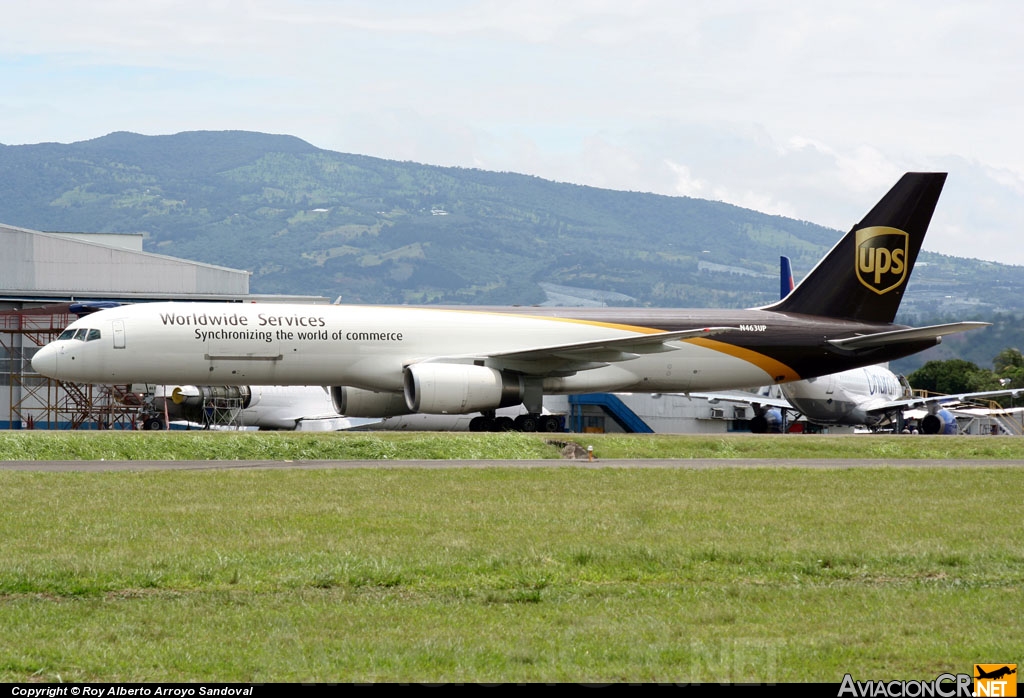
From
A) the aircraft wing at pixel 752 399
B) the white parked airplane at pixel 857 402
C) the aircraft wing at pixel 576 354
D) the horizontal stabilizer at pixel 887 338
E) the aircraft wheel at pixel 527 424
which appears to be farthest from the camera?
the aircraft wing at pixel 752 399

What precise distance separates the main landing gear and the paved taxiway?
9199mm

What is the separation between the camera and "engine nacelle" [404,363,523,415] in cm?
3141

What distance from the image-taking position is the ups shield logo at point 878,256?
3775 cm

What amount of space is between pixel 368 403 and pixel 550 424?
16.6ft

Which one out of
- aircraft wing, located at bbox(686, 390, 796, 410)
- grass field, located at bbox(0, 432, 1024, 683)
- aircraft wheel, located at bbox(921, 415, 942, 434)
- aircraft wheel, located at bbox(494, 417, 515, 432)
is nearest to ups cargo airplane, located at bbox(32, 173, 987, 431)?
aircraft wheel, located at bbox(494, 417, 515, 432)

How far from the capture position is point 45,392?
191ft

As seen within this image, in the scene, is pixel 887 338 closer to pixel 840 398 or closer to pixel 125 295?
pixel 840 398

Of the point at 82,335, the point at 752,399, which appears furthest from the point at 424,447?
the point at 752,399

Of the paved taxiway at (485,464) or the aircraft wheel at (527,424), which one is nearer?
the paved taxiway at (485,464)

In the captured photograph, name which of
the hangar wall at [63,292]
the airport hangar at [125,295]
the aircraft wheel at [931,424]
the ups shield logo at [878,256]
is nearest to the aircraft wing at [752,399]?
the airport hangar at [125,295]

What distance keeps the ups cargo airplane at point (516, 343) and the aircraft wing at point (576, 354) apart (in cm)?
5

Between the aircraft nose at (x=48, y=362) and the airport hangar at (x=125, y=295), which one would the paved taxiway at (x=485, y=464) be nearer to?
the aircraft nose at (x=48, y=362)

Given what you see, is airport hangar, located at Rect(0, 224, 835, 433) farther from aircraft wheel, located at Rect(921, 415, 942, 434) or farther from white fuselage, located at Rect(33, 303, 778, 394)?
white fuselage, located at Rect(33, 303, 778, 394)

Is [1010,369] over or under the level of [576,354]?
over
